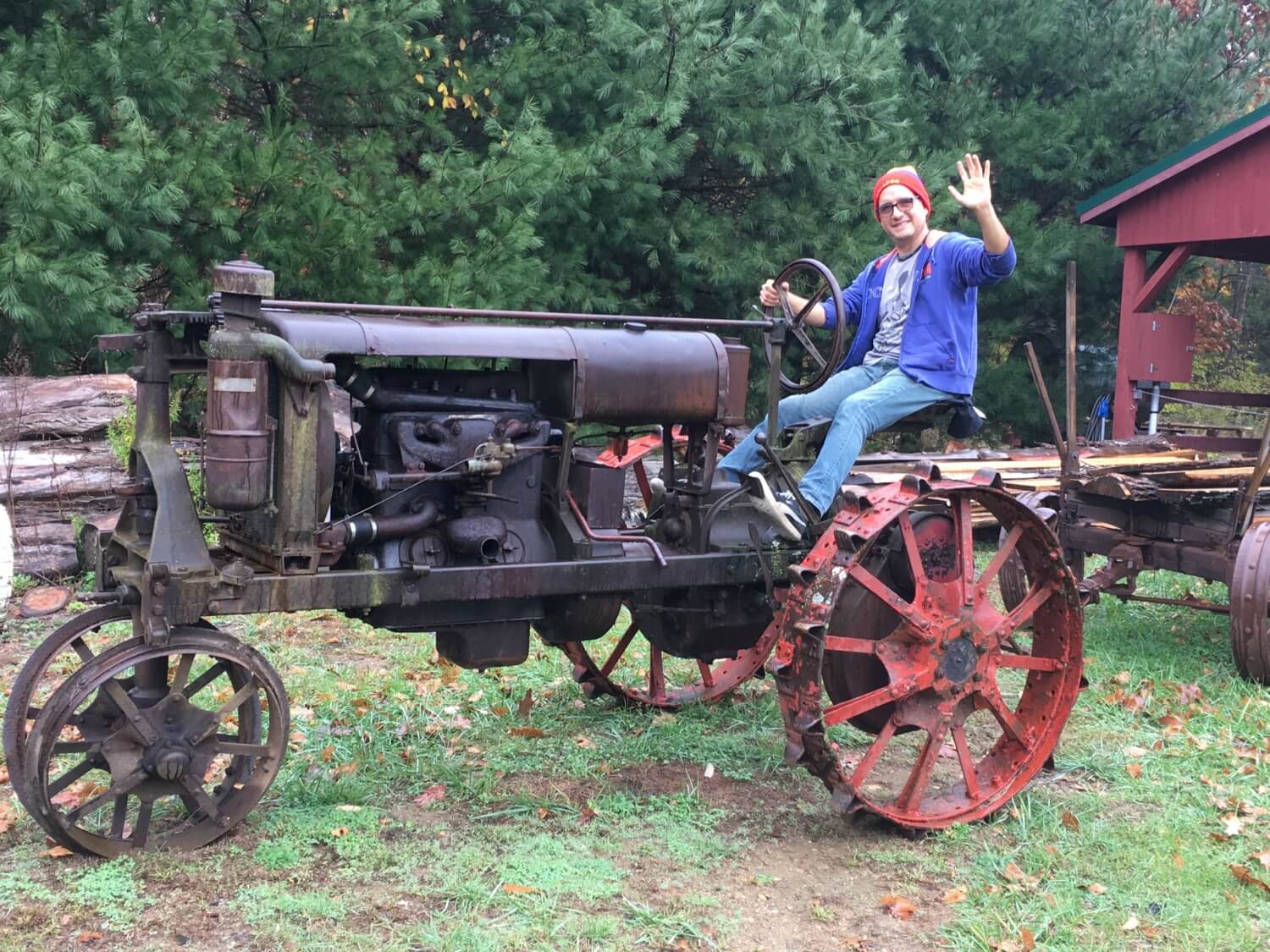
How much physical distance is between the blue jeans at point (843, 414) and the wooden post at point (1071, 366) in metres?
1.75

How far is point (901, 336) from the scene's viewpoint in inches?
181

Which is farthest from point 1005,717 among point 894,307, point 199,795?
point 199,795

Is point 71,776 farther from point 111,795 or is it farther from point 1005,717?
point 1005,717

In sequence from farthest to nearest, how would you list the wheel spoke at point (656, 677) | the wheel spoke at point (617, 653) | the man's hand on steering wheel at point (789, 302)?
the wheel spoke at point (617, 653)
the wheel spoke at point (656, 677)
the man's hand on steering wheel at point (789, 302)

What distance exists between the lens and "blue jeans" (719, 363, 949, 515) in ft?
14.1

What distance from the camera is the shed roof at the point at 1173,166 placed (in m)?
10.8

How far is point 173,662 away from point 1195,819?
4479 millimetres

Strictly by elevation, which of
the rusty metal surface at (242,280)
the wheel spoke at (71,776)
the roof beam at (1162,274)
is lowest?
the wheel spoke at (71,776)

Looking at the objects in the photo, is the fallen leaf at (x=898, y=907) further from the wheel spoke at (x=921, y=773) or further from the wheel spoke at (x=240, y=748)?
the wheel spoke at (x=240, y=748)

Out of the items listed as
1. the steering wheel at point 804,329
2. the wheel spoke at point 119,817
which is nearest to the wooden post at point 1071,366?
the steering wheel at point 804,329

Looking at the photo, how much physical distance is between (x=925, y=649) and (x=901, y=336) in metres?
1.26

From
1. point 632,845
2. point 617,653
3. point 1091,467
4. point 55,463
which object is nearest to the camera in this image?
point 632,845

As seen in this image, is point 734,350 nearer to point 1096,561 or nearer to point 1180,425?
point 1096,561

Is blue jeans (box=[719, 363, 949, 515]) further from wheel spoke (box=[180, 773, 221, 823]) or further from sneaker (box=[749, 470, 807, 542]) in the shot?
wheel spoke (box=[180, 773, 221, 823])
